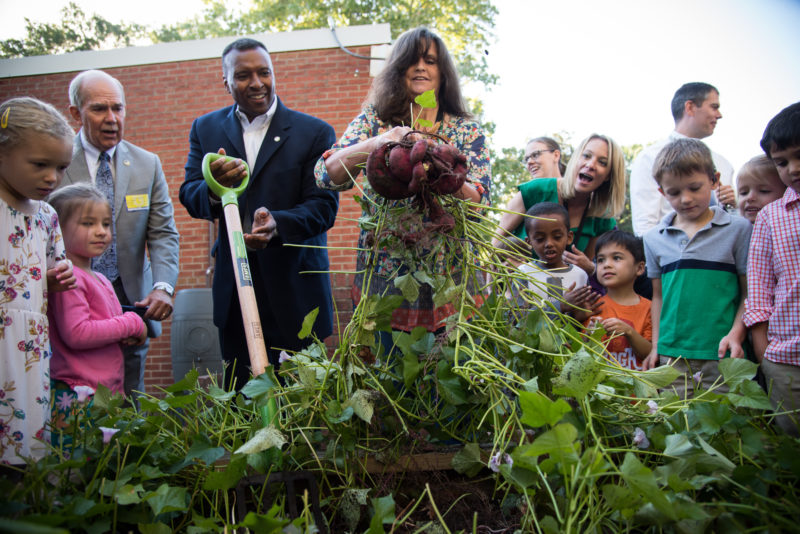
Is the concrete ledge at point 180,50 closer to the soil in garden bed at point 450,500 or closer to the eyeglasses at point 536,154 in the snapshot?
the eyeglasses at point 536,154

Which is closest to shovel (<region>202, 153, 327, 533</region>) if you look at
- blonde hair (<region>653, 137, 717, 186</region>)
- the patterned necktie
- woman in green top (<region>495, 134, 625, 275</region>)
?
the patterned necktie

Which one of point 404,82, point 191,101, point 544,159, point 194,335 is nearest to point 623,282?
point 404,82

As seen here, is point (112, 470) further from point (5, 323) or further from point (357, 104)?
point (357, 104)

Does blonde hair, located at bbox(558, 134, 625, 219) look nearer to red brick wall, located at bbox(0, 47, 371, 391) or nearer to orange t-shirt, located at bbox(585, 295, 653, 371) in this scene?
orange t-shirt, located at bbox(585, 295, 653, 371)

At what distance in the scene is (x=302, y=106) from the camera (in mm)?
6504

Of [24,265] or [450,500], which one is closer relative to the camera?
[450,500]

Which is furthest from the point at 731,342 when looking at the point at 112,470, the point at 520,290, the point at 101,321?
the point at 101,321

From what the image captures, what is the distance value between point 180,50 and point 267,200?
5617 mm

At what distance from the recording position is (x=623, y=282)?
92.9 inches

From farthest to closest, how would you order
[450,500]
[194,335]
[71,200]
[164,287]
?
[194,335] < [164,287] < [71,200] < [450,500]

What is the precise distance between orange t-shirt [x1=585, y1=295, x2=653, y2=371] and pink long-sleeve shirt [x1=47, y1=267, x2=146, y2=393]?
5.68 feet

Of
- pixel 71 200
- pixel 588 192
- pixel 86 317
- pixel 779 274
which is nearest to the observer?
pixel 779 274

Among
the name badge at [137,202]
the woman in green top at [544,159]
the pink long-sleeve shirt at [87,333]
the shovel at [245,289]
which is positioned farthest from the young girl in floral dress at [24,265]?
the woman in green top at [544,159]

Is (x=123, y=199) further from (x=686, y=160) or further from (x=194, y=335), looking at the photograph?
(x=194, y=335)
